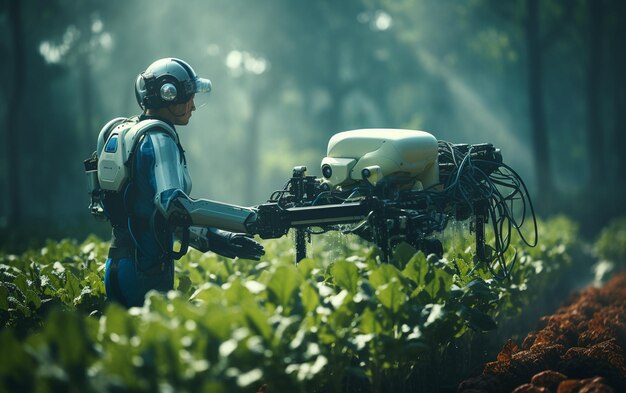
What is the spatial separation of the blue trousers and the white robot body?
1.66m

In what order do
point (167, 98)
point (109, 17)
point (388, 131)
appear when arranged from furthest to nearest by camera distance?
point (109, 17) < point (388, 131) < point (167, 98)

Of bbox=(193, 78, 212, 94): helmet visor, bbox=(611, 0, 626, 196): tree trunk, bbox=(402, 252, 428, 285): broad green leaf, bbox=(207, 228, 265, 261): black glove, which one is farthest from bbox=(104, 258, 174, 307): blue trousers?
bbox=(611, 0, 626, 196): tree trunk

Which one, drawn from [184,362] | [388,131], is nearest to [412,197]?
A: [388,131]

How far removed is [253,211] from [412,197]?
56.3 inches

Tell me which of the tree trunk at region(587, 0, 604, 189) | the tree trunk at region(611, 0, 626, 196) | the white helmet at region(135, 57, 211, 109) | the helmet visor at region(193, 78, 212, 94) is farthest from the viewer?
the tree trunk at region(611, 0, 626, 196)

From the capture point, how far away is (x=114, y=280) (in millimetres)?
6773

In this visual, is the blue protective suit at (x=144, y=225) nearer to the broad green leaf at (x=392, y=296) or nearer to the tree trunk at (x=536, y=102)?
the broad green leaf at (x=392, y=296)

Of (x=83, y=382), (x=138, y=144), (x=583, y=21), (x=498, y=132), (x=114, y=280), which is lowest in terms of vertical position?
(x=83, y=382)

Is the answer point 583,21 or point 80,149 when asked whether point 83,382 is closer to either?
point 583,21

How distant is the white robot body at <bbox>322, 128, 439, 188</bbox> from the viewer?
23.5 feet

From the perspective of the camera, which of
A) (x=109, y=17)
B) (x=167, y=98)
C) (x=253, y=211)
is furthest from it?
(x=109, y=17)

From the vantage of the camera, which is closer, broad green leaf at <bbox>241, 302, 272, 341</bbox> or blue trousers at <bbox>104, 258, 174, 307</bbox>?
broad green leaf at <bbox>241, 302, 272, 341</bbox>

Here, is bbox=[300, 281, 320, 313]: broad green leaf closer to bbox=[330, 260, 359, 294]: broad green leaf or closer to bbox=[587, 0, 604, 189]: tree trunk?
bbox=[330, 260, 359, 294]: broad green leaf

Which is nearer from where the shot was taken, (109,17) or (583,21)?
(109,17)
